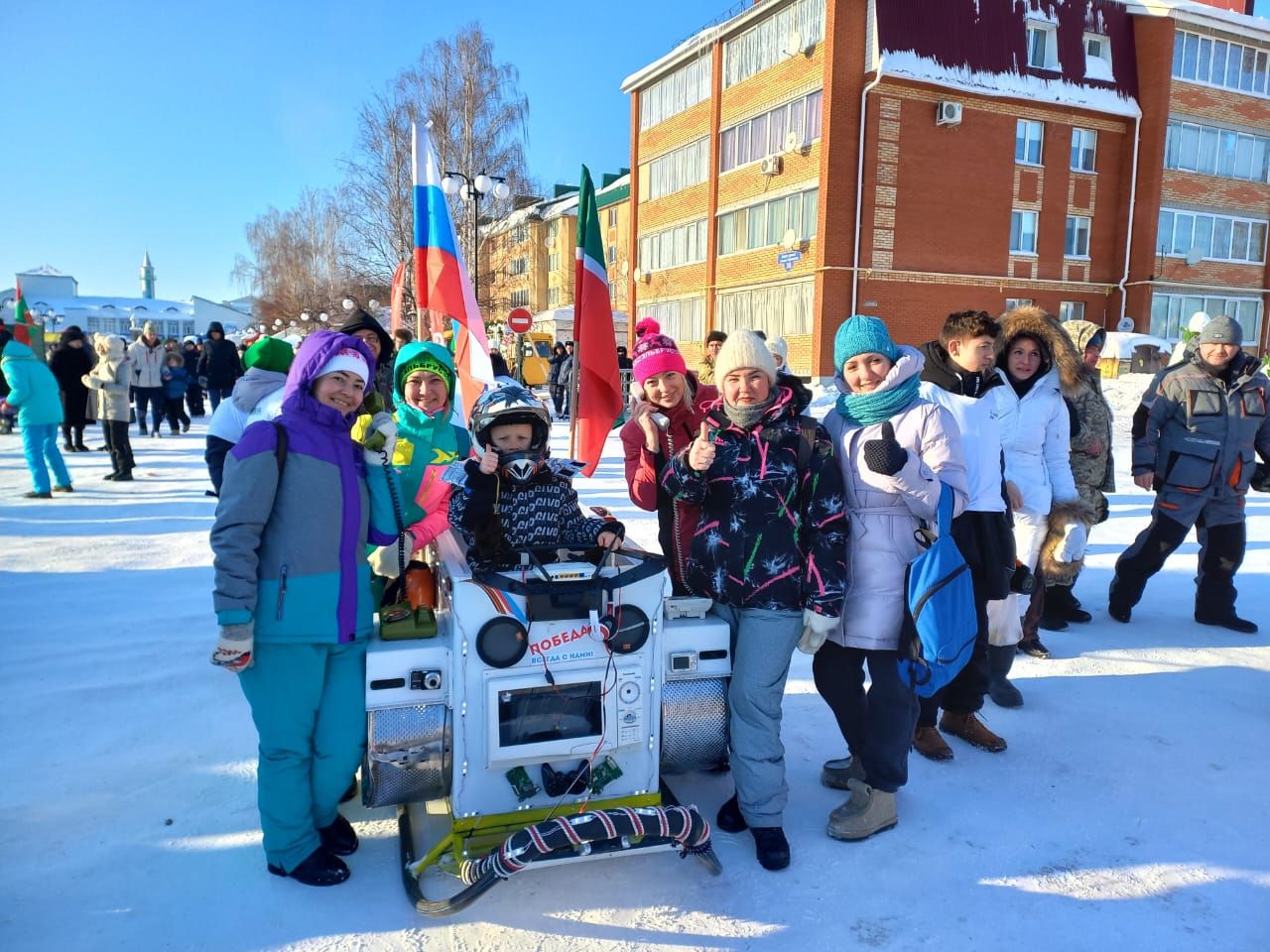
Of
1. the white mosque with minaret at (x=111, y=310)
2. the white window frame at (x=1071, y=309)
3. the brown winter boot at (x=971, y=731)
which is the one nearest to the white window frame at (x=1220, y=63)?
the white window frame at (x=1071, y=309)

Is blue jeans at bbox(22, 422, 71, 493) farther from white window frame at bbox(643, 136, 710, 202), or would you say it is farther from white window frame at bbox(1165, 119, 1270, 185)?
white window frame at bbox(1165, 119, 1270, 185)

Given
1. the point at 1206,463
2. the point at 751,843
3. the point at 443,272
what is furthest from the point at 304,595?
the point at 1206,463

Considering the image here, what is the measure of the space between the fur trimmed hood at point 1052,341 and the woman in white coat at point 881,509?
4.84ft

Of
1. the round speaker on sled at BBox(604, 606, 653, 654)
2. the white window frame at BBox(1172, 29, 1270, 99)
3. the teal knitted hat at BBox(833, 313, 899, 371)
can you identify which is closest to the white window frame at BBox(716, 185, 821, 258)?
the white window frame at BBox(1172, 29, 1270, 99)

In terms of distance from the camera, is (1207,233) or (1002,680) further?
(1207,233)

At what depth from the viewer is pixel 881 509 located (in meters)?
2.73

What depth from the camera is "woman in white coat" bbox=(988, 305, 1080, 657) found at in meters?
3.99

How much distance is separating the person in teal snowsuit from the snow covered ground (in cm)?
489

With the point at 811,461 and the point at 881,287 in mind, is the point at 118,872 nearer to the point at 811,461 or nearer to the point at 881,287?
the point at 811,461

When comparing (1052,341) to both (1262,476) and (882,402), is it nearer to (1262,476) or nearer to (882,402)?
(882,402)

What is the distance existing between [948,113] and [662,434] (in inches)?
955

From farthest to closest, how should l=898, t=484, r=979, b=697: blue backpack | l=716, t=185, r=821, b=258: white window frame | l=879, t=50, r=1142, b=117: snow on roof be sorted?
l=716, t=185, r=821, b=258: white window frame, l=879, t=50, r=1142, b=117: snow on roof, l=898, t=484, r=979, b=697: blue backpack

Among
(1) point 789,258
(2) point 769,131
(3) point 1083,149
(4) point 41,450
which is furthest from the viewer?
(3) point 1083,149

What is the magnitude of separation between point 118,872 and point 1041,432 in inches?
169
